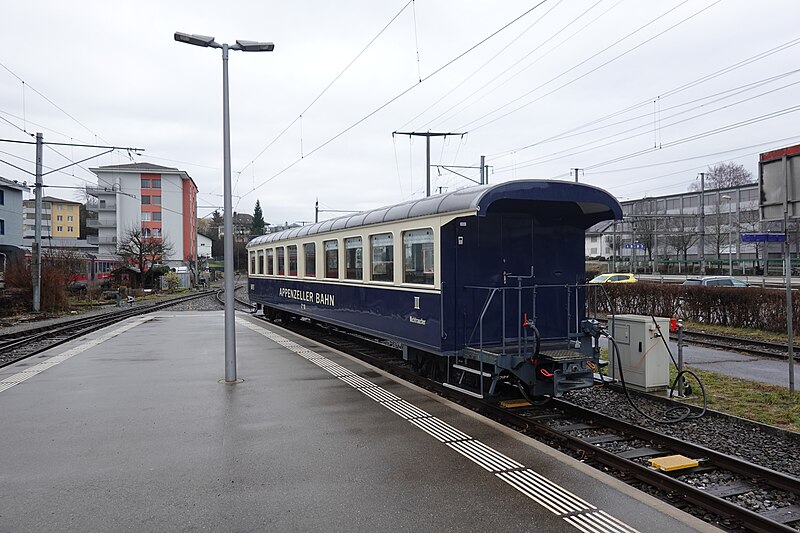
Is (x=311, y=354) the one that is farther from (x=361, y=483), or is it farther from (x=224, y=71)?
(x=361, y=483)

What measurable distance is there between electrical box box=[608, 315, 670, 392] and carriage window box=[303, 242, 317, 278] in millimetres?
7411

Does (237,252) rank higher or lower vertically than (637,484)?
higher

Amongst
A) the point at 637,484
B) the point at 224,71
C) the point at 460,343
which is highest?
the point at 224,71

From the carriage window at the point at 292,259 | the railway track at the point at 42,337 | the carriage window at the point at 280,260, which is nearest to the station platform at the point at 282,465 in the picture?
the railway track at the point at 42,337

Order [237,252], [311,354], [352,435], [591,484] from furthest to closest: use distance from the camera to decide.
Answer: [237,252]
[311,354]
[352,435]
[591,484]

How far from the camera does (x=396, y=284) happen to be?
32.0 feet

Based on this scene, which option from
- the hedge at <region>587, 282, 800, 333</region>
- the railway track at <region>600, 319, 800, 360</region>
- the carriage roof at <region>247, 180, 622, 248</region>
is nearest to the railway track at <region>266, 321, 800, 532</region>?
the carriage roof at <region>247, 180, 622, 248</region>

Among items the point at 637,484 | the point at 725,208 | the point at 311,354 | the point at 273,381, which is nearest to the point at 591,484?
the point at 637,484

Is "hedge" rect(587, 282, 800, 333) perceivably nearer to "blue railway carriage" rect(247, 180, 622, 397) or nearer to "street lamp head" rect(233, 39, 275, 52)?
"blue railway carriage" rect(247, 180, 622, 397)

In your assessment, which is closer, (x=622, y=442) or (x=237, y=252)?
(x=622, y=442)

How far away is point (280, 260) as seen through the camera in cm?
1798

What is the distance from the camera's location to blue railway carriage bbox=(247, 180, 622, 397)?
315 inches

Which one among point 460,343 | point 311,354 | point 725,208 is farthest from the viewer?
point 725,208

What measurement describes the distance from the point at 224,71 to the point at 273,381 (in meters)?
5.23
